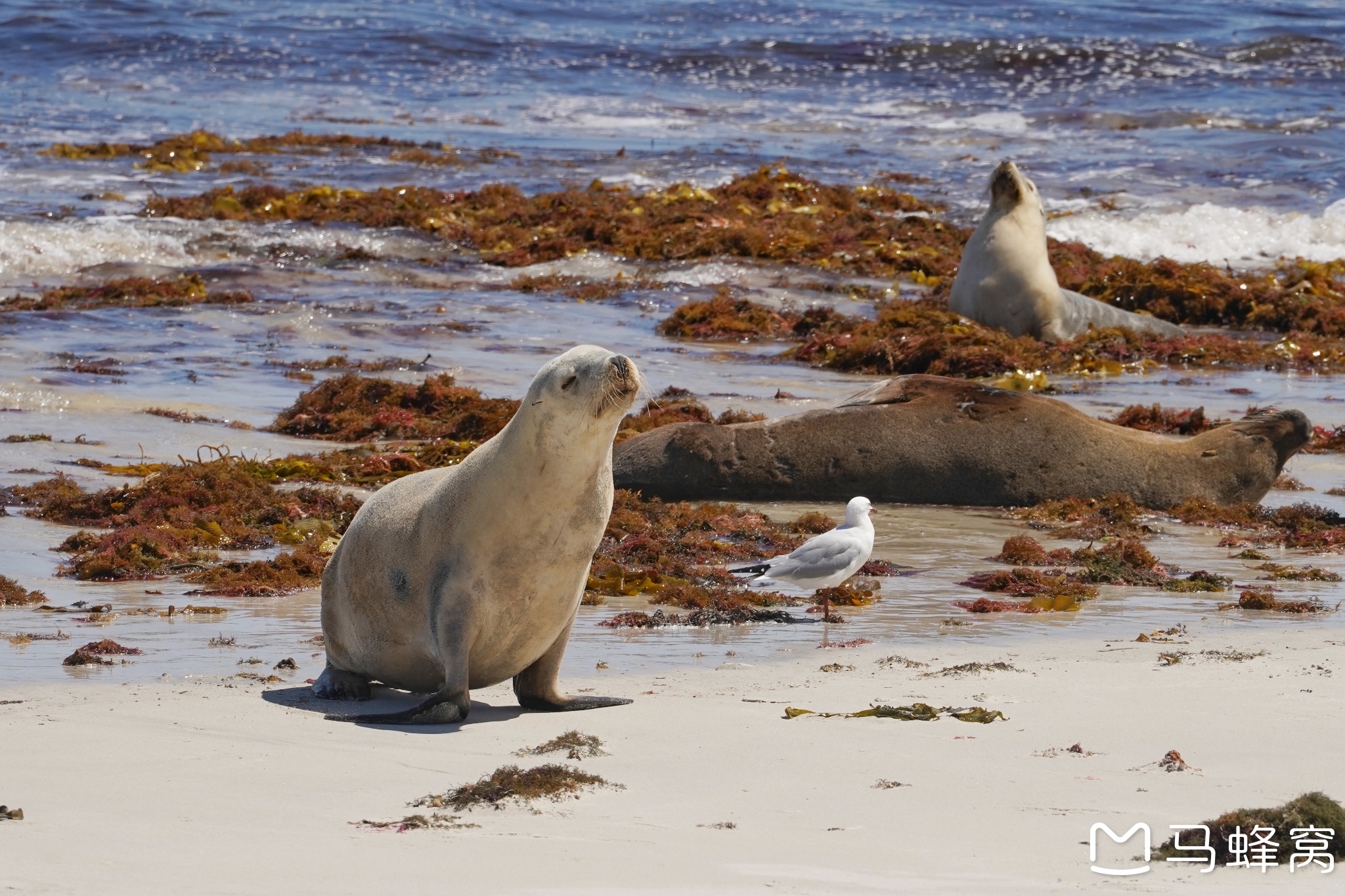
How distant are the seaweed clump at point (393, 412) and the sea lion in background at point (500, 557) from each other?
5.19 metres

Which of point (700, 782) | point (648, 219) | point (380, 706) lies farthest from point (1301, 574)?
point (648, 219)

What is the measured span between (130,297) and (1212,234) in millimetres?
14245

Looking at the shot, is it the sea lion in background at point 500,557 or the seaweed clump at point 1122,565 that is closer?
the sea lion in background at point 500,557

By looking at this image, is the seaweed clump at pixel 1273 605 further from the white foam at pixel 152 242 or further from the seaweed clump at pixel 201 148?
the seaweed clump at pixel 201 148

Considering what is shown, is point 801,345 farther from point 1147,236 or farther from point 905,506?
point 1147,236

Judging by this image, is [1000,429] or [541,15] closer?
[1000,429]

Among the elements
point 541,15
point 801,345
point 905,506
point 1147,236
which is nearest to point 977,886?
point 905,506

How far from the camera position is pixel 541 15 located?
147 ft

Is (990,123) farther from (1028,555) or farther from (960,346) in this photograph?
(1028,555)

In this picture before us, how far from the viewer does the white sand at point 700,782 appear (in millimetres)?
3279

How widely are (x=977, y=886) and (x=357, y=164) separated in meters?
23.9

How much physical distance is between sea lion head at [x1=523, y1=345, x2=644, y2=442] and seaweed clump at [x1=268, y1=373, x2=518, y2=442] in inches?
220

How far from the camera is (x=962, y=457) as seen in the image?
9.65m

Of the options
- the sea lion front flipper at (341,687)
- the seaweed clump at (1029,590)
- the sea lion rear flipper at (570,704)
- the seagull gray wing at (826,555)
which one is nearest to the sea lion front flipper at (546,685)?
the sea lion rear flipper at (570,704)
